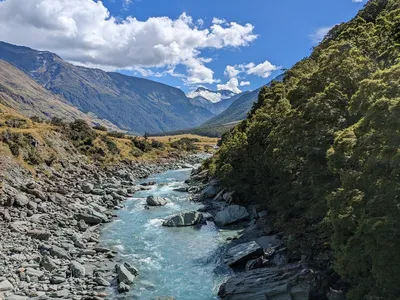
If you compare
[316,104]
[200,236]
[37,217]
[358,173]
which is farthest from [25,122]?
[358,173]

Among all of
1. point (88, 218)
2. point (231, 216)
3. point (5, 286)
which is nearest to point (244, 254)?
point (231, 216)

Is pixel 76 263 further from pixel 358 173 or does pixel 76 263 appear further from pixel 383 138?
pixel 383 138

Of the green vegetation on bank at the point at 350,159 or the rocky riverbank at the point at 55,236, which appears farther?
the rocky riverbank at the point at 55,236

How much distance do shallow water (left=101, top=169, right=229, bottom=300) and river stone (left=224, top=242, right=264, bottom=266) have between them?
1103 millimetres

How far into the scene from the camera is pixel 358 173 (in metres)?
19.4

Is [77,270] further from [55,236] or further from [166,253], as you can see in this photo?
[55,236]

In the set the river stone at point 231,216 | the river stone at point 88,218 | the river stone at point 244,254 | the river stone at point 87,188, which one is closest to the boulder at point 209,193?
the river stone at point 231,216

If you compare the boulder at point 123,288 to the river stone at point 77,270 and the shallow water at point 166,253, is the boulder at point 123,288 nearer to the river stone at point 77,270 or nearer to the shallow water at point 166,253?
the shallow water at point 166,253

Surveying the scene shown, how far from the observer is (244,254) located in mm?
33250

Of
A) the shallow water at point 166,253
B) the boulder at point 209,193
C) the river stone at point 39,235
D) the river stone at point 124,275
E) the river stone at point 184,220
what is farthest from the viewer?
the boulder at point 209,193

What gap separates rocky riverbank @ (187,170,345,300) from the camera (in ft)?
79.8

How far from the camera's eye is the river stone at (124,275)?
29.5 m

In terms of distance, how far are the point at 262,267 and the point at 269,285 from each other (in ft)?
15.2

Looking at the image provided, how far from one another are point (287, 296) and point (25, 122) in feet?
252
